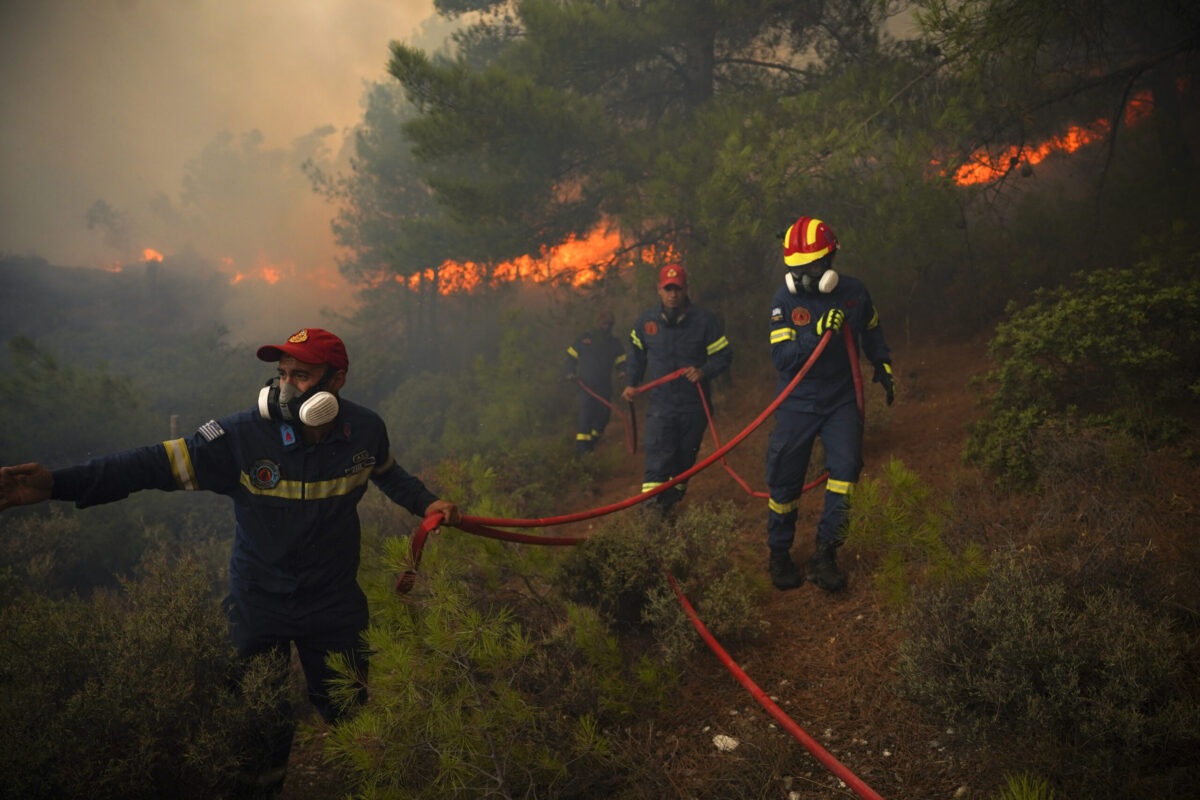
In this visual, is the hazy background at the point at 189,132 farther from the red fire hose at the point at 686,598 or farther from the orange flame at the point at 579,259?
the red fire hose at the point at 686,598

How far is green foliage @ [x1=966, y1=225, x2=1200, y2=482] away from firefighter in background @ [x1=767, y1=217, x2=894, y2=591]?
137 cm

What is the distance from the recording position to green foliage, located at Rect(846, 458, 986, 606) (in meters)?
3.45

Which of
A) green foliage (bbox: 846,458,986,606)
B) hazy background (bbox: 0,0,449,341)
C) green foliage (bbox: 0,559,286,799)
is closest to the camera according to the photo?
green foliage (bbox: 0,559,286,799)

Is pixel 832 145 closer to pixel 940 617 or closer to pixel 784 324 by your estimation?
pixel 784 324

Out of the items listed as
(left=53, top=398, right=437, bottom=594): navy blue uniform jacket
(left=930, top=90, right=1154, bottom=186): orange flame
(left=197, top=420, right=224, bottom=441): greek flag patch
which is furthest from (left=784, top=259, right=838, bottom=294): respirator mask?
(left=930, top=90, right=1154, bottom=186): orange flame

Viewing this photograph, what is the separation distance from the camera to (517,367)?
12016mm

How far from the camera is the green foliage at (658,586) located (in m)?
3.55

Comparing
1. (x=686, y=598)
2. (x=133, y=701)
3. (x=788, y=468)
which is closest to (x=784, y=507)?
(x=788, y=468)

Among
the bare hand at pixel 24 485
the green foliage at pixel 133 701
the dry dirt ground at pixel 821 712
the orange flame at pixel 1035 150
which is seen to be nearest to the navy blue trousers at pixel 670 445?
the dry dirt ground at pixel 821 712

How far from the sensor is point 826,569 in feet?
13.7

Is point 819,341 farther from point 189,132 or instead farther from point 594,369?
point 189,132

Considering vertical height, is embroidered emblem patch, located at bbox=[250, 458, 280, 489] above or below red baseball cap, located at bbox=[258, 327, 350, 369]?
below

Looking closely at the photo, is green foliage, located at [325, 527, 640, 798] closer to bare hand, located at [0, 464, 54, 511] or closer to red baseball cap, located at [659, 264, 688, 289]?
bare hand, located at [0, 464, 54, 511]

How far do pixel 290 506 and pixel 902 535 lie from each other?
3263 mm
